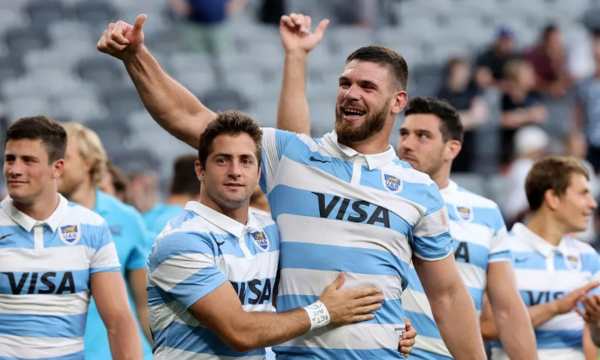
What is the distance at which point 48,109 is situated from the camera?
1443 centimetres

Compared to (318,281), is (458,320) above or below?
below

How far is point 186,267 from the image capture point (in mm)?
4668

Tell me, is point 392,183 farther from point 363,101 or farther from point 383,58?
point 383,58

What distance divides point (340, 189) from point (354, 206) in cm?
9

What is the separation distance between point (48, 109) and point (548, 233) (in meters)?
8.62

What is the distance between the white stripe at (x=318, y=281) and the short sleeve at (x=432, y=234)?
0.72ft

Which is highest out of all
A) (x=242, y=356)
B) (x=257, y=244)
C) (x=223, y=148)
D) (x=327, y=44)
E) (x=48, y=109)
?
(x=327, y=44)

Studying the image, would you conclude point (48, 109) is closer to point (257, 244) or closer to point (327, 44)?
point (327, 44)

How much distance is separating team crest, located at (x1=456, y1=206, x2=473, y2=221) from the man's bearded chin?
148cm

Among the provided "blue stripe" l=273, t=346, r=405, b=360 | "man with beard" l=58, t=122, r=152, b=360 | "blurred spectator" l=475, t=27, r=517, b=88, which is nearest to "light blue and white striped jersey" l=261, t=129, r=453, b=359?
"blue stripe" l=273, t=346, r=405, b=360

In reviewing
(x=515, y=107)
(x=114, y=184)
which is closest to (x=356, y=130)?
(x=114, y=184)

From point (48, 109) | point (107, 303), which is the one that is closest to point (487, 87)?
point (48, 109)

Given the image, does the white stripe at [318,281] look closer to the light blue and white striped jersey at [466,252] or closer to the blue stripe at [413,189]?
the blue stripe at [413,189]

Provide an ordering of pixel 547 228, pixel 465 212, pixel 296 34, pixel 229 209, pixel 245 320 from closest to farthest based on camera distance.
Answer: pixel 245 320 < pixel 229 209 < pixel 296 34 < pixel 465 212 < pixel 547 228
